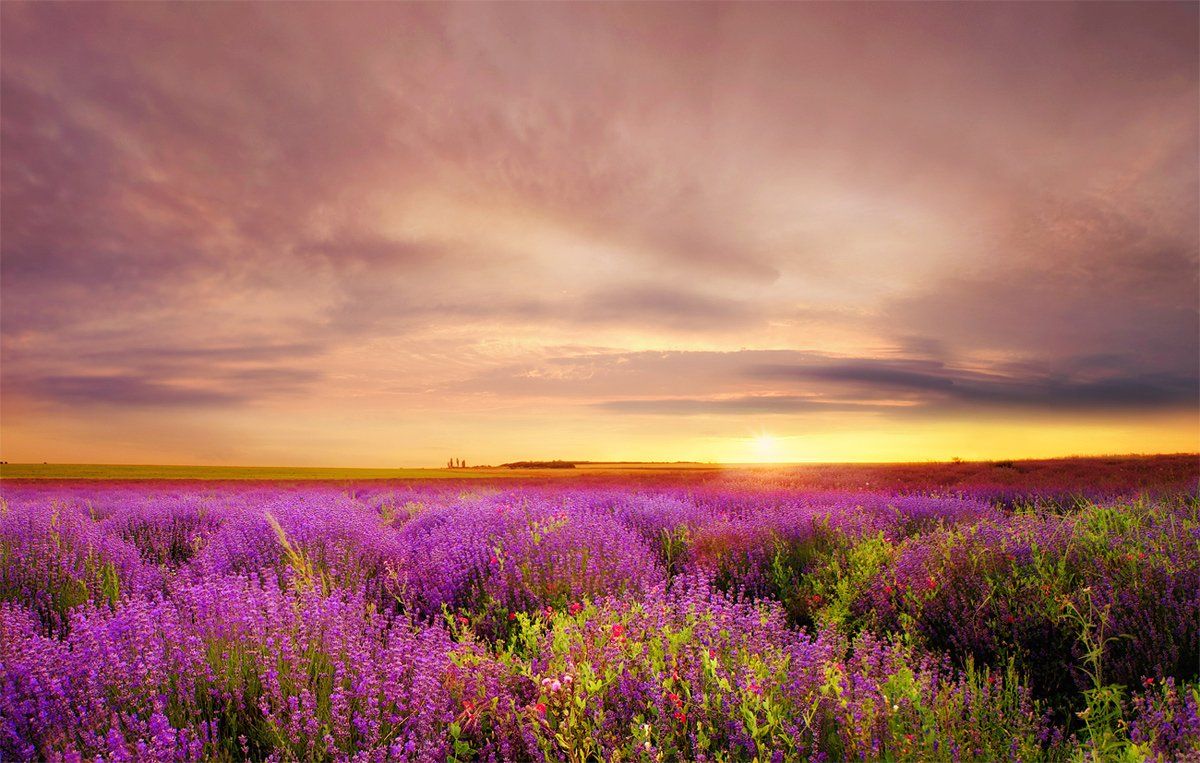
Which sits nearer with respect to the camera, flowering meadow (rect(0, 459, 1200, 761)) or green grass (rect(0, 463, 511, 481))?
flowering meadow (rect(0, 459, 1200, 761))

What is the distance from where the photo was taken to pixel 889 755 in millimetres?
2070

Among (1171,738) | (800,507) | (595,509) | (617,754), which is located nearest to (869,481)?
(800,507)

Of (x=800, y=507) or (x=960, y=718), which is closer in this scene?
(x=960, y=718)

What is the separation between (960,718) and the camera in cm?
242

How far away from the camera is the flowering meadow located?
2.15 meters

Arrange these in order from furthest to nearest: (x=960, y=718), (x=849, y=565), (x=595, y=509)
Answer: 1. (x=595, y=509)
2. (x=849, y=565)
3. (x=960, y=718)

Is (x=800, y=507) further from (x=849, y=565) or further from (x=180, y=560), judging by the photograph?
(x=180, y=560)

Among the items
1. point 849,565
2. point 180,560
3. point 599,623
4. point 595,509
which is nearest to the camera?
point 599,623

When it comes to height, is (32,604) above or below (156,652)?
below

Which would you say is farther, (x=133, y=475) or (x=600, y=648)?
(x=133, y=475)

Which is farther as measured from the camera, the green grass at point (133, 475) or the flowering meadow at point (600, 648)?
the green grass at point (133, 475)

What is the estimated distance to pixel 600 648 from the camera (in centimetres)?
272

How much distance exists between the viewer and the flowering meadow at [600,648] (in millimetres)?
2154

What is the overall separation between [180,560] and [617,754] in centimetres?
593
